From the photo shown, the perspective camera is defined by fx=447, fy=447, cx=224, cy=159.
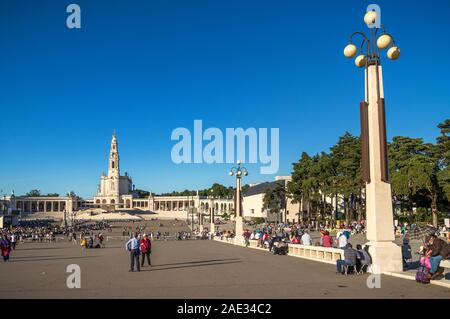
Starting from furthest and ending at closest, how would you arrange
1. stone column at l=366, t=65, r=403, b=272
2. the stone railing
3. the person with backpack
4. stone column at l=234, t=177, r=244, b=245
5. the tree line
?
1. the tree line
2. stone column at l=234, t=177, r=244, b=245
3. the stone railing
4. stone column at l=366, t=65, r=403, b=272
5. the person with backpack

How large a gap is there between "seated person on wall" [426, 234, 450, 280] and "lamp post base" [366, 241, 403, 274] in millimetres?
1971

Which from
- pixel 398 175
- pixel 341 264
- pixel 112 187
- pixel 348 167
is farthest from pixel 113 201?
pixel 341 264

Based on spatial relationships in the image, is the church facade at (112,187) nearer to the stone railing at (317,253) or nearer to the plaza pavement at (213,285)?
the stone railing at (317,253)

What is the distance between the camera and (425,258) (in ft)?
40.4

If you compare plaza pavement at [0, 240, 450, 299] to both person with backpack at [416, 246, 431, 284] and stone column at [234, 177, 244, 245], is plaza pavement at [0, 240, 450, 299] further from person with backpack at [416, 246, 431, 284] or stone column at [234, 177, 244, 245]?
stone column at [234, 177, 244, 245]

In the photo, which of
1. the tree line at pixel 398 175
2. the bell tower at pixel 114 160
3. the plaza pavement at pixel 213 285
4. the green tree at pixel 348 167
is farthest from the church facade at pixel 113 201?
the plaza pavement at pixel 213 285

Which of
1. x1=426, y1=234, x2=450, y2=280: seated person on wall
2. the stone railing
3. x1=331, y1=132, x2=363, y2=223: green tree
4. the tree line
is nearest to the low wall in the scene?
the stone railing

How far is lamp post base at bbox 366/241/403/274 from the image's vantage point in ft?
47.6

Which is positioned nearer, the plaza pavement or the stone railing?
the plaza pavement

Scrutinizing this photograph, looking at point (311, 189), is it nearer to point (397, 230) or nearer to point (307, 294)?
point (397, 230)

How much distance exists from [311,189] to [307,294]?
68313mm

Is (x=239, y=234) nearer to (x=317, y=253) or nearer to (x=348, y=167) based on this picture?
(x=317, y=253)

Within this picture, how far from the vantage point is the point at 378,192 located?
593 inches

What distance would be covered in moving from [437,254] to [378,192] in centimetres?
305
